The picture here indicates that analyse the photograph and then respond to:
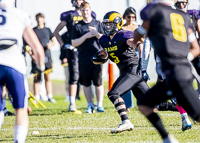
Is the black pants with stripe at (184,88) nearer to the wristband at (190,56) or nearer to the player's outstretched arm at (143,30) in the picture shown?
the wristband at (190,56)

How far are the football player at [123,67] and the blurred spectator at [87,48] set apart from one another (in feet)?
6.39

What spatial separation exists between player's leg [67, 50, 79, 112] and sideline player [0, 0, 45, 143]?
4.45 m

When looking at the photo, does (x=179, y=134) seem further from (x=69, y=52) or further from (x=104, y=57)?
(x=69, y=52)

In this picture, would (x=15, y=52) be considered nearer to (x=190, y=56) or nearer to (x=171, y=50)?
(x=171, y=50)

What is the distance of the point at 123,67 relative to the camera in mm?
6160

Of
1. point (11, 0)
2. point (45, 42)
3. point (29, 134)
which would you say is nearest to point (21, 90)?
point (11, 0)

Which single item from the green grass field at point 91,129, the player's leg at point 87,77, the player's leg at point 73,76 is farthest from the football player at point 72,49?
the green grass field at point 91,129

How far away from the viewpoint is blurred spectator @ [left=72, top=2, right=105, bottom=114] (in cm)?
830

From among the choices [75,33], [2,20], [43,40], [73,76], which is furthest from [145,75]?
[43,40]

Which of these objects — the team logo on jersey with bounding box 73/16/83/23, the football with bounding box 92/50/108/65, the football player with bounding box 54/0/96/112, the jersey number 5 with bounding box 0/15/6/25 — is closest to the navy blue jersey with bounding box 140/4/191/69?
the jersey number 5 with bounding box 0/15/6/25

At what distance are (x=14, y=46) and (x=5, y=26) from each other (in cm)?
19

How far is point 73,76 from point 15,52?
15.6 ft

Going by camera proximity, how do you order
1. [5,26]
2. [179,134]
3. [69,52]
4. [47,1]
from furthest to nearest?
[47,1] → [69,52] → [179,134] → [5,26]

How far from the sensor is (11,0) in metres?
4.14
